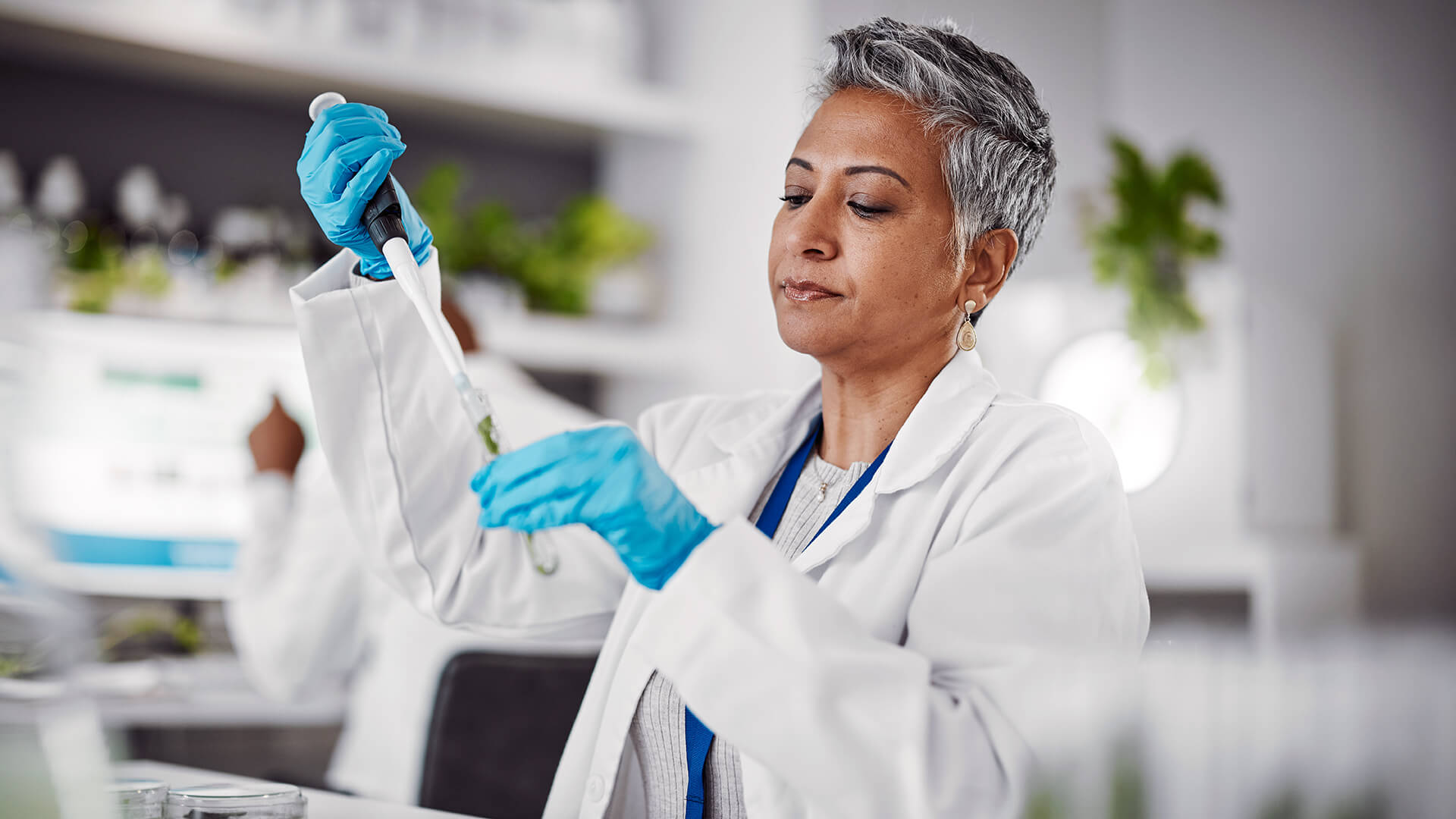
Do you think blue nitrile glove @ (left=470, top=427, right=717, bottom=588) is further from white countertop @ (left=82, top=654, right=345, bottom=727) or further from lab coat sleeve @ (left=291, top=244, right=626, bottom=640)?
white countertop @ (left=82, top=654, right=345, bottom=727)

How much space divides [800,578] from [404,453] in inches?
16.7

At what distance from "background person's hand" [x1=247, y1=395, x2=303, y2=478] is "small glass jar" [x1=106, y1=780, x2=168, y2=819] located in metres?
1.10

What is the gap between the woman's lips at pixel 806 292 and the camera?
3.10 ft

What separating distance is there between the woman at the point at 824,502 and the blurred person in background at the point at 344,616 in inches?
19.8

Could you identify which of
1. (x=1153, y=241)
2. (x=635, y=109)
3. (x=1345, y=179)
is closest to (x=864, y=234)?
(x=635, y=109)

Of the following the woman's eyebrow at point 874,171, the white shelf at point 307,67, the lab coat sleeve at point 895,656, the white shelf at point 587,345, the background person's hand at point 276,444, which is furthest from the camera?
the white shelf at point 587,345

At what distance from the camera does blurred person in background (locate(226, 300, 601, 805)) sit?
1.56 m

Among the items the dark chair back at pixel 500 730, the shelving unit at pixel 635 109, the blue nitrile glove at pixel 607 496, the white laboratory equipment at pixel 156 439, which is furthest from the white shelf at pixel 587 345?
the blue nitrile glove at pixel 607 496

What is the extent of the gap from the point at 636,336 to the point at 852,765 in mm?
2157

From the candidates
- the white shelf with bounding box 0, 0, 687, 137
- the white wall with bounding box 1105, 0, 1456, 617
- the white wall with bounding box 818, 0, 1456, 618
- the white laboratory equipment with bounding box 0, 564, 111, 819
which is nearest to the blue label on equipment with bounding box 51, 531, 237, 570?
the white shelf with bounding box 0, 0, 687, 137

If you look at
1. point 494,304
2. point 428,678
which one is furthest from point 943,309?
point 494,304

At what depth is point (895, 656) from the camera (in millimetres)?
690

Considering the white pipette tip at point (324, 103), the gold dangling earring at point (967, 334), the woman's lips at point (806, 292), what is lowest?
the gold dangling earring at point (967, 334)

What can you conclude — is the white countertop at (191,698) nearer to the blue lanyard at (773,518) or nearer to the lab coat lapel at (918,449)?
the blue lanyard at (773,518)
